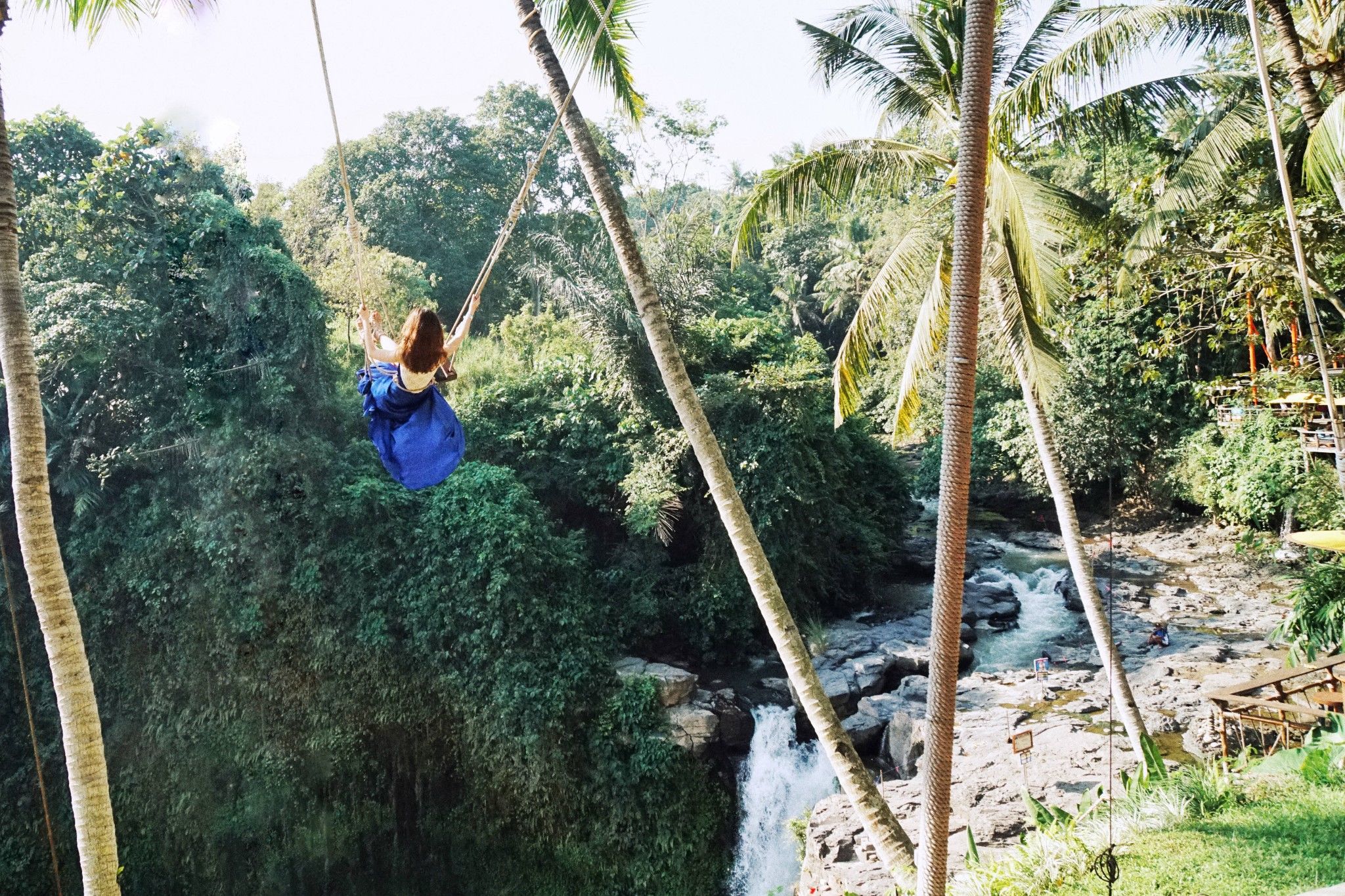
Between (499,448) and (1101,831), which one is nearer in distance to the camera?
(1101,831)

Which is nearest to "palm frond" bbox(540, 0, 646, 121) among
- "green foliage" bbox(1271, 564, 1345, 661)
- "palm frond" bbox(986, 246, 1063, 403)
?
"palm frond" bbox(986, 246, 1063, 403)

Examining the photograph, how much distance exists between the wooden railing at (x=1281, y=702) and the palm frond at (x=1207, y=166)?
373cm

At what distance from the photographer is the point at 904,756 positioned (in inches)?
367

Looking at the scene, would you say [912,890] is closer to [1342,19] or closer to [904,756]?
[904,756]

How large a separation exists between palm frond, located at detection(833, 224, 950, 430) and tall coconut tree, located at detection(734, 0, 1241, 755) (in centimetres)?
1

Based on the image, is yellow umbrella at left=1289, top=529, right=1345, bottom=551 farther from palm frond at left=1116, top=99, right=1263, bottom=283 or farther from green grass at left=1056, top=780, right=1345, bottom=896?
palm frond at left=1116, top=99, right=1263, bottom=283

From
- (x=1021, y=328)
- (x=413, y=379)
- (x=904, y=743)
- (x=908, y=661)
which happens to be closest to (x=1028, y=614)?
(x=908, y=661)

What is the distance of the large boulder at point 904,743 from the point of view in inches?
363

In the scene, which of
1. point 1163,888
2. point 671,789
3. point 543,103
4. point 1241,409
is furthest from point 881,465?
point 543,103

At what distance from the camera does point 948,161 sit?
6715 mm

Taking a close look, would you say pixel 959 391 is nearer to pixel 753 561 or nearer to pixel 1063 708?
pixel 753 561

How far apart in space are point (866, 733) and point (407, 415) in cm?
741

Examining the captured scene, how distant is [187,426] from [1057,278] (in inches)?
392

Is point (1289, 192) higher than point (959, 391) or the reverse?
higher
